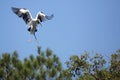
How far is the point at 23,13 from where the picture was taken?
→ 1424 cm

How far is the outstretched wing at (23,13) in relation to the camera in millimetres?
14172

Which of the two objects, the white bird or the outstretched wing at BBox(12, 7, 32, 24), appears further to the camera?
the outstretched wing at BBox(12, 7, 32, 24)

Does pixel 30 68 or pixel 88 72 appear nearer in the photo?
pixel 30 68

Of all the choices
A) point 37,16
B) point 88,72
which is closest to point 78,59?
point 88,72

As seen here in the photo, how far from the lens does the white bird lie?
1399 centimetres

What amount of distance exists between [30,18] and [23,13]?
33cm

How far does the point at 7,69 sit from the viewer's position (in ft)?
42.0

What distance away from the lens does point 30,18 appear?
14219 mm

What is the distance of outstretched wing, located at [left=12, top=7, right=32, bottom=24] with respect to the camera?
46.5 ft

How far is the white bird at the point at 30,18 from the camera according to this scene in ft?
45.9

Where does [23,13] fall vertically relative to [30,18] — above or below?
above

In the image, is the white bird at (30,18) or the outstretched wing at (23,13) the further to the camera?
the outstretched wing at (23,13)

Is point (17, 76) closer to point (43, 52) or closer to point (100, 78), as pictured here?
point (43, 52)

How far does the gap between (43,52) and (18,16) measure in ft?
6.27
